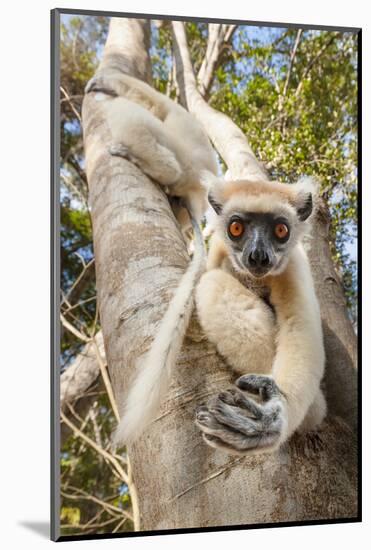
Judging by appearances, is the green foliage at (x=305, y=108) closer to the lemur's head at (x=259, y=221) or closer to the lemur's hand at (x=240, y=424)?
the lemur's head at (x=259, y=221)

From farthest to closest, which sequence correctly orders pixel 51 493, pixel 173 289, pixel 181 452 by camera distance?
pixel 51 493
pixel 173 289
pixel 181 452

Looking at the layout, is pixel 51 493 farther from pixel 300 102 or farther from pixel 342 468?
pixel 300 102

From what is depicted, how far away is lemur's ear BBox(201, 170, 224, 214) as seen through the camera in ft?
12.9

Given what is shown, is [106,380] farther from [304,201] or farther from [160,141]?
[304,201]

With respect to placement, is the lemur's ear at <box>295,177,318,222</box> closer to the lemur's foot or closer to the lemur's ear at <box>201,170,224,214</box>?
the lemur's ear at <box>201,170,224,214</box>

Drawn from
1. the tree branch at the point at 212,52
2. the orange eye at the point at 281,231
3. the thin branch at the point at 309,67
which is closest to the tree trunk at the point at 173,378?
the tree branch at the point at 212,52

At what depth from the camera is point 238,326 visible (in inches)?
136

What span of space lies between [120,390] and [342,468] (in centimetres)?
143

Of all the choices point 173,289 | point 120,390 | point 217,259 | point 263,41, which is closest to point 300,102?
point 263,41

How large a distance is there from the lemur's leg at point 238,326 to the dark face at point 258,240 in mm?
180

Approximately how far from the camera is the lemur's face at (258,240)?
3.71 m

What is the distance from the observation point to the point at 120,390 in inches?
145

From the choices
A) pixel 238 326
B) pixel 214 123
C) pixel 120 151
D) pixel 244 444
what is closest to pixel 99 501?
pixel 244 444

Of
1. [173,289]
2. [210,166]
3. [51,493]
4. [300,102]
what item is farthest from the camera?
[300,102]
